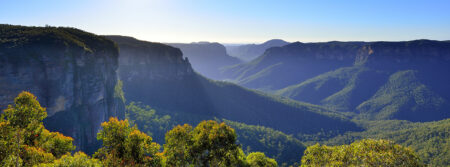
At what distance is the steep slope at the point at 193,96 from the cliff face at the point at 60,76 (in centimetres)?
5064

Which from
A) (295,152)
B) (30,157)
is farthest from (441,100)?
(30,157)

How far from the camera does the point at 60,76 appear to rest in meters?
48.1

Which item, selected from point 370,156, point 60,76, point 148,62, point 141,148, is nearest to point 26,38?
point 60,76

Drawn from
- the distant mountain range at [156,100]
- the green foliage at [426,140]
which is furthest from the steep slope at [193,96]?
the green foliage at [426,140]

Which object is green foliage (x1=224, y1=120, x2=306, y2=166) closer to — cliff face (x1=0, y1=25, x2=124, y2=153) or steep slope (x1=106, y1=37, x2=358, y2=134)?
steep slope (x1=106, y1=37, x2=358, y2=134)

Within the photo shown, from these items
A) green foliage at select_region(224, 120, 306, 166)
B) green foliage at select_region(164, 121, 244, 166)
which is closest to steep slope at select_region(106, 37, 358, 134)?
green foliage at select_region(224, 120, 306, 166)

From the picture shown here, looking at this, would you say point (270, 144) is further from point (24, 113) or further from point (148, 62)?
point (24, 113)

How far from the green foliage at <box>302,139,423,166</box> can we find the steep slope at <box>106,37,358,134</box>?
9575cm

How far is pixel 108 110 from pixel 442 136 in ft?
446

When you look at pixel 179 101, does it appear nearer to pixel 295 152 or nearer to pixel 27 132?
pixel 295 152

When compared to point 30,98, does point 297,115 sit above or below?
below

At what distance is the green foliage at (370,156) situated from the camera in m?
14.9

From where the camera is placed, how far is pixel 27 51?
145 feet

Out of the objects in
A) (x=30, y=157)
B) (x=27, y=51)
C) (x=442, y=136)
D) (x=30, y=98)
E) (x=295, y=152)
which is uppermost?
(x=27, y=51)
